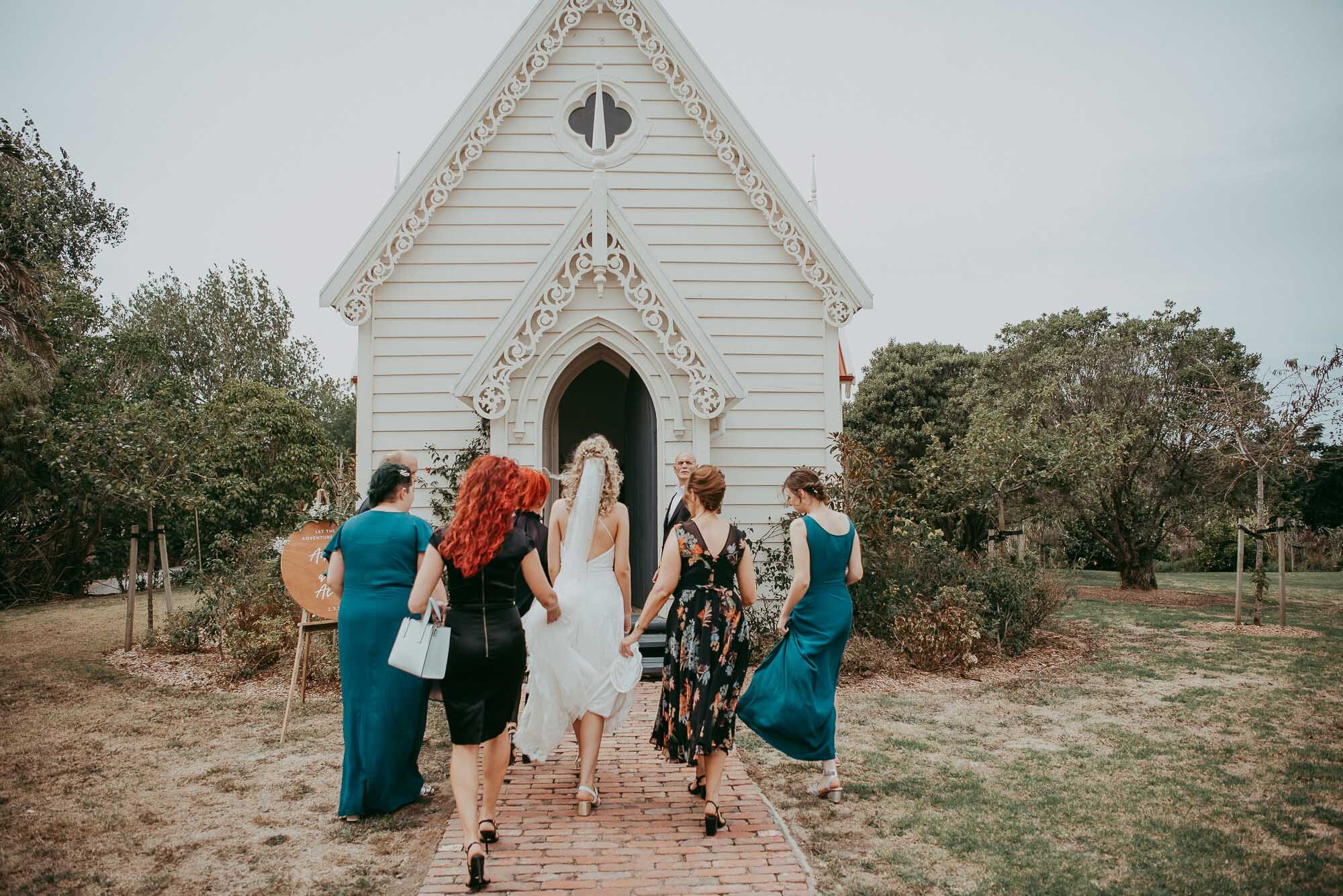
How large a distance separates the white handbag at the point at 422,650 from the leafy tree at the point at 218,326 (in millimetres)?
37555

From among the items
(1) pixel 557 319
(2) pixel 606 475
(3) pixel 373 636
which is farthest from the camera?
(1) pixel 557 319

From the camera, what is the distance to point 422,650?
13.7 feet

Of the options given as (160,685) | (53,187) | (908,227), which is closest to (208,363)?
(53,187)

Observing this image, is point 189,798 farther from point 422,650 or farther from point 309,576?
point 422,650

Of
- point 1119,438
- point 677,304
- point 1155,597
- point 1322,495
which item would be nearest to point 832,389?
point 677,304

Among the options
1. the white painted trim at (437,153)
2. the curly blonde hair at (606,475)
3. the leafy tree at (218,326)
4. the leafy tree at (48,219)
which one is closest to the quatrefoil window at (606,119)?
the white painted trim at (437,153)

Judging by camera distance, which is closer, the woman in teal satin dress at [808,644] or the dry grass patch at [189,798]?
the dry grass patch at [189,798]

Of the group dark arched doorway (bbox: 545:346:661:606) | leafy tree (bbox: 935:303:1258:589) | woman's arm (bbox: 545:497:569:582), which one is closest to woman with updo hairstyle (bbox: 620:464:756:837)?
woman's arm (bbox: 545:497:569:582)

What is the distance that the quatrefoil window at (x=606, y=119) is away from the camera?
1145 centimetres

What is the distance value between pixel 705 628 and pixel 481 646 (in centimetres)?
137

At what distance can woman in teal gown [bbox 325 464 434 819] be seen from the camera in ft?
16.8

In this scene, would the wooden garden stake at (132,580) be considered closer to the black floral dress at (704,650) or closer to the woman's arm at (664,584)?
the woman's arm at (664,584)

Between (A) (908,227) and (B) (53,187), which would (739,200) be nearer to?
(B) (53,187)

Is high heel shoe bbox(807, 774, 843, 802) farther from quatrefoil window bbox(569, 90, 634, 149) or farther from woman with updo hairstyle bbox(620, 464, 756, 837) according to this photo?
quatrefoil window bbox(569, 90, 634, 149)
